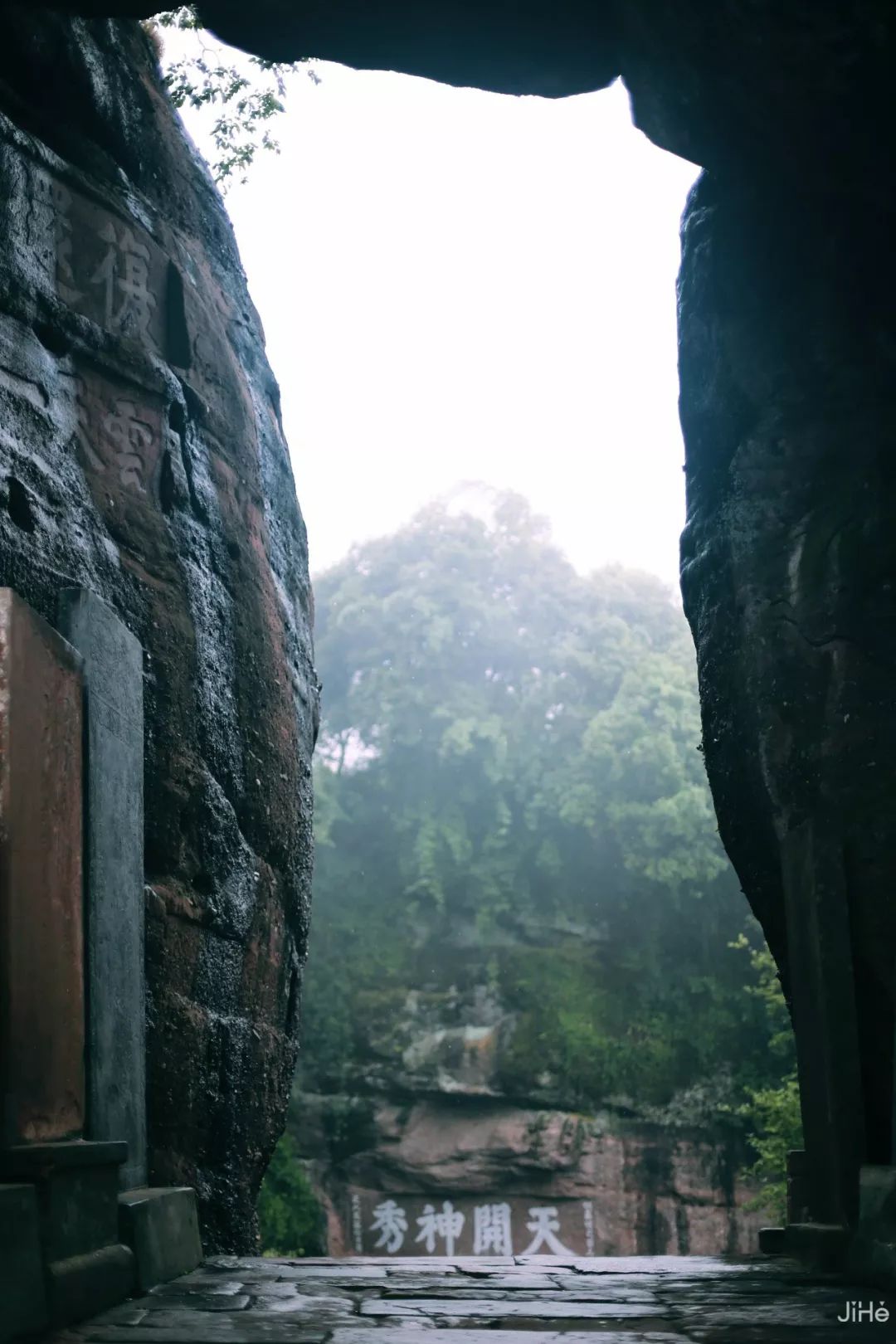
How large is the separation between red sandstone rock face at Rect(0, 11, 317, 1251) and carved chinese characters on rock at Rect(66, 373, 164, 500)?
0.01 metres

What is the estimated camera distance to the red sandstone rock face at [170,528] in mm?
4602

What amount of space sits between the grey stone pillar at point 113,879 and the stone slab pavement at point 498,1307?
0.55 metres

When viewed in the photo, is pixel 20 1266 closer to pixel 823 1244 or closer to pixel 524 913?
pixel 823 1244

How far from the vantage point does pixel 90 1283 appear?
3000 millimetres

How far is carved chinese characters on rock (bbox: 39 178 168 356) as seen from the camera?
5125 millimetres

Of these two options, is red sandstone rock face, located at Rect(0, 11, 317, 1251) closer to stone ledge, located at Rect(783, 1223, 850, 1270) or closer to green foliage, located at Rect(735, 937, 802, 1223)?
stone ledge, located at Rect(783, 1223, 850, 1270)

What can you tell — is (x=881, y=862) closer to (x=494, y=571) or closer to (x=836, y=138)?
(x=836, y=138)

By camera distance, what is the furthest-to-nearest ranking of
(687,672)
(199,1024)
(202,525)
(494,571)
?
1. (494,571)
2. (687,672)
3. (202,525)
4. (199,1024)

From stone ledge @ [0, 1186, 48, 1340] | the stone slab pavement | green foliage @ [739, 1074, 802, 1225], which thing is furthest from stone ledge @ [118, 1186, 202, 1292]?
green foliage @ [739, 1074, 802, 1225]

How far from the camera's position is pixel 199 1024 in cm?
482

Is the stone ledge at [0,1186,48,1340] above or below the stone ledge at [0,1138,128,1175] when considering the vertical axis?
below

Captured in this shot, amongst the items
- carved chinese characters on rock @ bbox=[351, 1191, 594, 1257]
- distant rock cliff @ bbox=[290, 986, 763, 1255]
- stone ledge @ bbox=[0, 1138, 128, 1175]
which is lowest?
carved chinese characters on rock @ bbox=[351, 1191, 594, 1257]

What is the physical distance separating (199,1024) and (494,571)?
54.7ft

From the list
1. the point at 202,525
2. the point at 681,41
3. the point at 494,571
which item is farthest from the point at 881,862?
the point at 494,571
